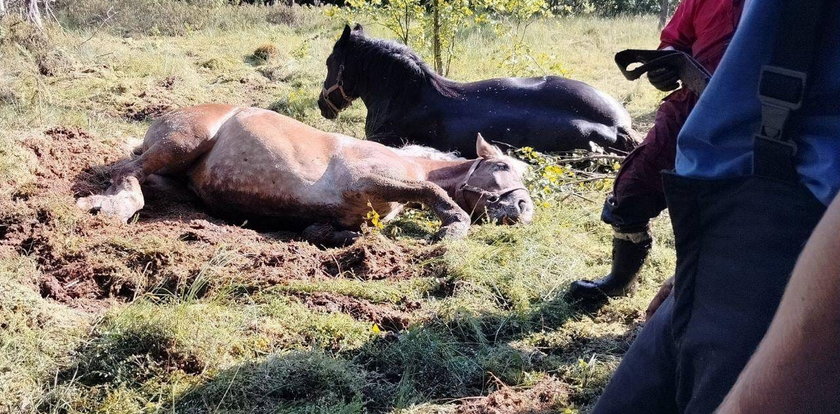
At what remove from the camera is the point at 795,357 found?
2.87ft

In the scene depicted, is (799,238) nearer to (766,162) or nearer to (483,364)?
(766,162)

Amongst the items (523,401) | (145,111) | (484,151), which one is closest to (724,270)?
(523,401)

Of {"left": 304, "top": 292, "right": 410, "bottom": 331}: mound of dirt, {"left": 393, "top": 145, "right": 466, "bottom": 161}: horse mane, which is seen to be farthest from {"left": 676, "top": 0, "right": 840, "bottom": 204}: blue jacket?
{"left": 393, "top": 145, "right": 466, "bottom": 161}: horse mane

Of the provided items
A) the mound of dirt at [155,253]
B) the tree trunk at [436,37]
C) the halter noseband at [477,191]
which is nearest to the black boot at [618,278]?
the mound of dirt at [155,253]

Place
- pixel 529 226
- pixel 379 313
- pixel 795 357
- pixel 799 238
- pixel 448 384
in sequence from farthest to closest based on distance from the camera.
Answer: pixel 529 226, pixel 379 313, pixel 448 384, pixel 799 238, pixel 795 357

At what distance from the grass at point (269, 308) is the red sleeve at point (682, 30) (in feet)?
4.97

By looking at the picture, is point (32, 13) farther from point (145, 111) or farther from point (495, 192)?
point (495, 192)

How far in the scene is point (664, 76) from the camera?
278cm

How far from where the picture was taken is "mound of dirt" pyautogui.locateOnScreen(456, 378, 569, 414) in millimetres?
3043

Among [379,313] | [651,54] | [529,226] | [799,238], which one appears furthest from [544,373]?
[799,238]

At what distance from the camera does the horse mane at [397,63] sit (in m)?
7.63

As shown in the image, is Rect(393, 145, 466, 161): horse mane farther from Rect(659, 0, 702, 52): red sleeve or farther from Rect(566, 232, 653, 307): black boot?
Rect(659, 0, 702, 52): red sleeve

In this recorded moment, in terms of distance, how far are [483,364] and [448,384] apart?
→ 0.74 ft

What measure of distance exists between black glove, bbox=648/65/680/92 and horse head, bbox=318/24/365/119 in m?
5.32
